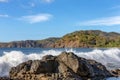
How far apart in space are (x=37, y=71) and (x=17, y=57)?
50.1ft

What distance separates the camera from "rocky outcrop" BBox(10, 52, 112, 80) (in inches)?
1039

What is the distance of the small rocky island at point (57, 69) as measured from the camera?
86.5ft

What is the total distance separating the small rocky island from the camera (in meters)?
26.4

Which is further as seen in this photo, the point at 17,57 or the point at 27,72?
the point at 17,57

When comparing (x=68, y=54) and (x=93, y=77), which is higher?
(x=68, y=54)

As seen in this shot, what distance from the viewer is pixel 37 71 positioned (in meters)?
27.2

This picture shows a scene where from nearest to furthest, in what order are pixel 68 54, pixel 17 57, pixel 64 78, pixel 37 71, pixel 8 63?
pixel 64 78 < pixel 37 71 < pixel 68 54 < pixel 8 63 < pixel 17 57

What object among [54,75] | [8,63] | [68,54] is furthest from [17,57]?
[54,75]

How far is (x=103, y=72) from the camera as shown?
3041cm

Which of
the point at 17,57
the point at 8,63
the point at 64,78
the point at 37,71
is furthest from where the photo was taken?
the point at 17,57

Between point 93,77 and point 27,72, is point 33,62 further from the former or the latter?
point 93,77

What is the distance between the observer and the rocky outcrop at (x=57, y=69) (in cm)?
2639

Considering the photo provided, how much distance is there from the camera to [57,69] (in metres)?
27.8

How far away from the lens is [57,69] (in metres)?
27.8
